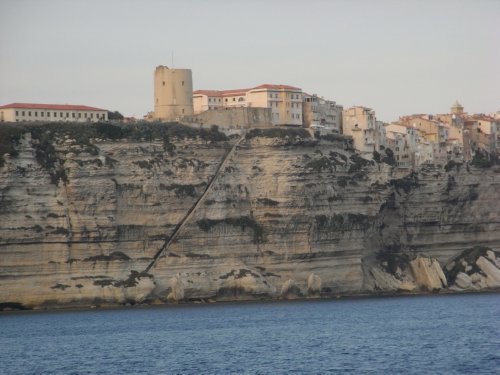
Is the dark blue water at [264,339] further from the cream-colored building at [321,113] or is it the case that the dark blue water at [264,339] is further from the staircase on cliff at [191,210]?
the cream-colored building at [321,113]

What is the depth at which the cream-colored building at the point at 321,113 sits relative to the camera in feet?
346

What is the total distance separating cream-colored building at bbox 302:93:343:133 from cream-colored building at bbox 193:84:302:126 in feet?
2.49

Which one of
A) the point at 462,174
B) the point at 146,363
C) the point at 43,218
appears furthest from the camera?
the point at 462,174

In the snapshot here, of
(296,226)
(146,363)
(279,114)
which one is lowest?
(146,363)

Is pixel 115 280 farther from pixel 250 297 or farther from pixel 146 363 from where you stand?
pixel 146 363

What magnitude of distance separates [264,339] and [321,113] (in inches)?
1688

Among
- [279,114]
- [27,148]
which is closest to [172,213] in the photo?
[27,148]

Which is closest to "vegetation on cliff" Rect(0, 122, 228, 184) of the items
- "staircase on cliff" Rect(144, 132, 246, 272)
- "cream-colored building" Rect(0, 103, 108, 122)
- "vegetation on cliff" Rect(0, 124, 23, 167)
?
"vegetation on cliff" Rect(0, 124, 23, 167)

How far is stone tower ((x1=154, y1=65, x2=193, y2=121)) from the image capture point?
9919 cm

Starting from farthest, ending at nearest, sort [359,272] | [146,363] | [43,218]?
[359,272], [43,218], [146,363]

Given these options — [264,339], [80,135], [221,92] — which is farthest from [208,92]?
[264,339]

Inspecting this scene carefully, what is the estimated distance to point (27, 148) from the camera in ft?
289

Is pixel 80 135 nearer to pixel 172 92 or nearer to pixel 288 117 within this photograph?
pixel 172 92

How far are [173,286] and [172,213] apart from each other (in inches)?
197
